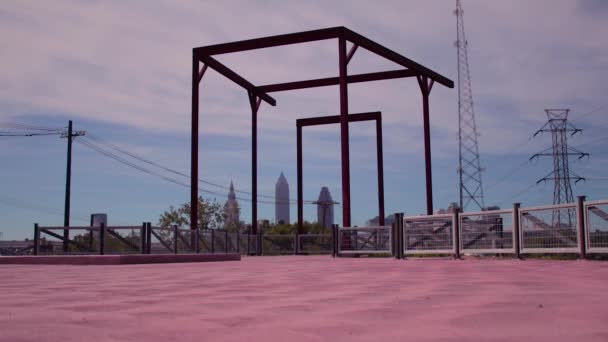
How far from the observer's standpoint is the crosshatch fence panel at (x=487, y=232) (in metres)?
15.0

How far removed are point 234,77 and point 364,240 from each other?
35.6 feet

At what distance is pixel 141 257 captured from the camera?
14891 millimetres

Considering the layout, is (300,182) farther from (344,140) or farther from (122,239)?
(122,239)

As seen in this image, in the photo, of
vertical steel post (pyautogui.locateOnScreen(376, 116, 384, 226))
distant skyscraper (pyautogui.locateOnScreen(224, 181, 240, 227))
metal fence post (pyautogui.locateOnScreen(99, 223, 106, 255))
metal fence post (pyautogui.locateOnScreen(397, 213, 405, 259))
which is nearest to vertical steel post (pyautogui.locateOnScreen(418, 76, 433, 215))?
vertical steel post (pyautogui.locateOnScreen(376, 116, 384, 226))

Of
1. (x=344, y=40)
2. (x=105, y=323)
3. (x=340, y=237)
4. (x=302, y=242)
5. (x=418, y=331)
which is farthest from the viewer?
(x=302, y=242)

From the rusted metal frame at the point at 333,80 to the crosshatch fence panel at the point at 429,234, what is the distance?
11.8 metres

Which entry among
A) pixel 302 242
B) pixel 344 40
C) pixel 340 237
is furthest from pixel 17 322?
pixel 302 242

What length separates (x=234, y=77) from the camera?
28938 mm

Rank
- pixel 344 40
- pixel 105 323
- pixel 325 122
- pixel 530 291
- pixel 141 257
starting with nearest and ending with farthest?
1. pixel 105 323
2. pixel 530 291
3. pixel 141 257
4. pixel 344 40
5. pixel 325 122

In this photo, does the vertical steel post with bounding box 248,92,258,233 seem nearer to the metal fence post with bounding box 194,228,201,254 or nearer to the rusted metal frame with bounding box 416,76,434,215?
→ the rusted metal frame with bounding box 416,76,434,215

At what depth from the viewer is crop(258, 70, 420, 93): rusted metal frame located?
29.0 m

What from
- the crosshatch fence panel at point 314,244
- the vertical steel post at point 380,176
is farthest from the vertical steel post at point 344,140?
the vertical steel post at point 380,176

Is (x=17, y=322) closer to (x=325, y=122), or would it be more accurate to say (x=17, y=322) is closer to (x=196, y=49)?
(x=196, y=49)

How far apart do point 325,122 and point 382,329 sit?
30.3 meters
